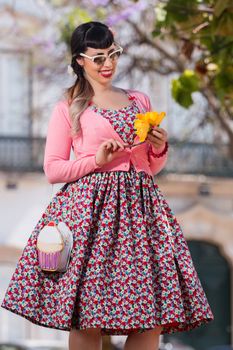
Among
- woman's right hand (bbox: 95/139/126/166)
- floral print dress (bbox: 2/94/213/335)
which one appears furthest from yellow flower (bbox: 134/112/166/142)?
floral print dress (bbox: 2/94/213/335)

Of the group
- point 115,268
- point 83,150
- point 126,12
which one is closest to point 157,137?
point 83,150

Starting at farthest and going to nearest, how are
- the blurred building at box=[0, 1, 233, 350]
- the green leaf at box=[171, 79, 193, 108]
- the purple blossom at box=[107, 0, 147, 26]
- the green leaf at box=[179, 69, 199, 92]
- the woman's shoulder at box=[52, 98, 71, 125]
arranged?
1. the blurred building at box=[0, 1, 233, 350]
2. the purple blossom at box=[107, 0, 147, 26]
3. the green leaf at box=[179, 69, 199, 92]
4. the green leaf at box=[171, 79, 193, 108]
5. the woman's shoulder at box=[52, 98, 71, 125]

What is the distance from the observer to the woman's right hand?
637cm

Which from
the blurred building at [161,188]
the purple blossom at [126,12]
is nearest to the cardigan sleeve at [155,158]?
the purple blossom at [126,12]

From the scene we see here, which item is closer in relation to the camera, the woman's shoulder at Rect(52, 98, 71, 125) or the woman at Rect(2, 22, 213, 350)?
the woman at Rect(2, 22, 213, 350)

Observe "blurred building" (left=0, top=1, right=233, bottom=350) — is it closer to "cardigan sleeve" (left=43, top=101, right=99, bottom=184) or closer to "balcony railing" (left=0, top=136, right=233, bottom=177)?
"balcony railing" (left=0, top=136, right=233, bottom=177)

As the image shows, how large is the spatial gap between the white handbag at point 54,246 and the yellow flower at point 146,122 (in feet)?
1.78

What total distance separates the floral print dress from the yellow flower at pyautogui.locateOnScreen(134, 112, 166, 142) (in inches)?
8.3

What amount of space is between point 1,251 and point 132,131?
64.9 feet

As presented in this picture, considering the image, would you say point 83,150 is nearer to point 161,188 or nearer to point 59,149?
point 59,149

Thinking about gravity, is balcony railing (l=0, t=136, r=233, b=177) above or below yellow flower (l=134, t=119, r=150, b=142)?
above

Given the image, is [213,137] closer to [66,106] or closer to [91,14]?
[91,14]

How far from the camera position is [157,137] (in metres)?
6.43

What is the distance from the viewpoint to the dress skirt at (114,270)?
6.30 meters
